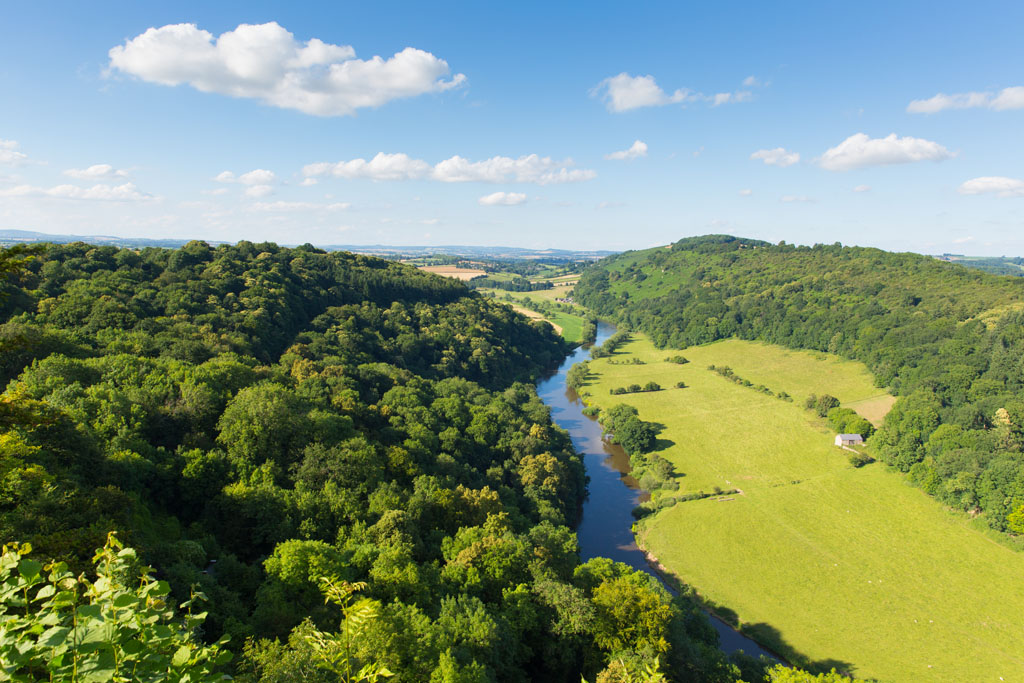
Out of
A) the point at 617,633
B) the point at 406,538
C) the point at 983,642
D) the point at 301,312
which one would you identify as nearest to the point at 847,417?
the point at 983,642

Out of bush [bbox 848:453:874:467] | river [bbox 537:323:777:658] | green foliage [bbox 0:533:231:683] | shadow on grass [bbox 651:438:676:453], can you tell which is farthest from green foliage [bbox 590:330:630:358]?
green foliage [bbox 0:533:231:683]

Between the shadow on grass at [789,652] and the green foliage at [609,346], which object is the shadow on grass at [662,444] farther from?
the green foliage at [609,346]

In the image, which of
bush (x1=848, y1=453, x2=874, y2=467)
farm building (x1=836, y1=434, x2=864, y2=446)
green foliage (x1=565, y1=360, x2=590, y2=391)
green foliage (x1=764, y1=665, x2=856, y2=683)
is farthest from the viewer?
green foliage (x1=565, y1=360, x2=590, y2=391)

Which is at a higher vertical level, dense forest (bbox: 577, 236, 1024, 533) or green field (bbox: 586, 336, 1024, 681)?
dense forest (bbox: 577, 236, 1024, 533)

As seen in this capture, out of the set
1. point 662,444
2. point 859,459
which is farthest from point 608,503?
point 859,459

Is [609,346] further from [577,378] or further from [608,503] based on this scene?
[608,503]

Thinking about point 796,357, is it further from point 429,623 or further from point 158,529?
point 158,529

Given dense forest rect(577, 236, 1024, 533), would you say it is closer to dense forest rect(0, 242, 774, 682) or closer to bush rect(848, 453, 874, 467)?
bush rect(848, 453, 874, 467)
